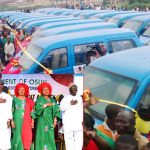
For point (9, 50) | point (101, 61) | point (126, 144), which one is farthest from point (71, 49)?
A: point (126, 144)

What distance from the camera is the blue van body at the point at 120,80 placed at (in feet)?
20.1

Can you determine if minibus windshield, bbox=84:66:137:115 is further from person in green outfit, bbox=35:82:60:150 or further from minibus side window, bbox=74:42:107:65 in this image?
minibus side window, bbox=74:42:107:65

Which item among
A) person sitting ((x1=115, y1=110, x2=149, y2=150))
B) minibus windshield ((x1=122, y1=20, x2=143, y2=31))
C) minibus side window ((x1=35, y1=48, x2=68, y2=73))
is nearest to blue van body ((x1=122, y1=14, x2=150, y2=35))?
minibus windshield ((x1=122, y1=20, x2=143, y2=31))

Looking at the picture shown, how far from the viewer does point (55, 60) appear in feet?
33.1

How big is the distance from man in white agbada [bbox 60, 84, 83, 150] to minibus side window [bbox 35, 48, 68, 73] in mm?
3281

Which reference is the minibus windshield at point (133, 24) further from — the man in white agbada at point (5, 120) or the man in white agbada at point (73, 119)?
the man in white agbada at point (5, 120)

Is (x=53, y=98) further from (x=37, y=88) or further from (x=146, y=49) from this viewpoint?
(x=146, y=49)

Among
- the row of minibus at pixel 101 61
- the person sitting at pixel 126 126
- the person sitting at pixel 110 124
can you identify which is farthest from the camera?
the row of minibus at pixel 101 61

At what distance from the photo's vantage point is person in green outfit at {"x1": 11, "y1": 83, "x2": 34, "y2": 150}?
6719mm

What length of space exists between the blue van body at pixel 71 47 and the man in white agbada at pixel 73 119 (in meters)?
3.15

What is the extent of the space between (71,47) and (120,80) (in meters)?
4.05

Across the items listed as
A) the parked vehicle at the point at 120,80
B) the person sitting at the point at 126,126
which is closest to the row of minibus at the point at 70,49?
the parked vehicle at the point at 120,80

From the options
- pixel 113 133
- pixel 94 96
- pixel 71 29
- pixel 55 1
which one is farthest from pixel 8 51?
pixel 55 1

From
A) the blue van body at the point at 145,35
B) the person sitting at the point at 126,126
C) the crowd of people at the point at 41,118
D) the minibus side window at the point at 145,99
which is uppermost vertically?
the person sitting at the point at 126,126
